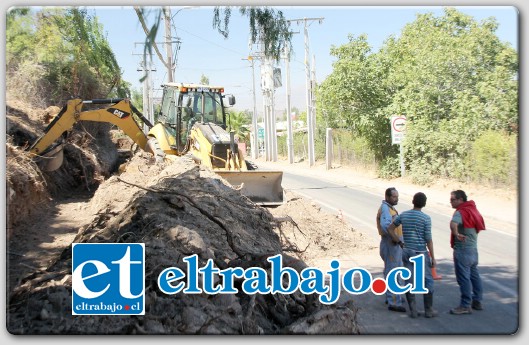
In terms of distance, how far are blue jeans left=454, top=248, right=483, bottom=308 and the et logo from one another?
9.68 feet

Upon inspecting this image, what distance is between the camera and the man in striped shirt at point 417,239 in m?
5.11

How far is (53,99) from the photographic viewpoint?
12.9m

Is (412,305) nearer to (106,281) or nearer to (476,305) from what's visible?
Result: (476,305)

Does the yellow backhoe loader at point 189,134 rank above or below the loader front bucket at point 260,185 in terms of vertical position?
above

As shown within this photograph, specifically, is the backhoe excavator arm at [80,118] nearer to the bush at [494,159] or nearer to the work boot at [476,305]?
the bush at [494,159]

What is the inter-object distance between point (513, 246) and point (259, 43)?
3028 mm

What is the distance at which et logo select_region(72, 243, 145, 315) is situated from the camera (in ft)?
15.0

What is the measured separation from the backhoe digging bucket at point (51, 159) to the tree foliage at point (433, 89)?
20.7 ft

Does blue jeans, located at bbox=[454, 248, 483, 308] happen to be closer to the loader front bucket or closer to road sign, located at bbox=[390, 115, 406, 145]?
the loader front bucket

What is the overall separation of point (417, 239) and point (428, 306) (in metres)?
0.66

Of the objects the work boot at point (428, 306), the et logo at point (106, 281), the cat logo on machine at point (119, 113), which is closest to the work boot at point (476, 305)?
the work boot at point (428, 306)

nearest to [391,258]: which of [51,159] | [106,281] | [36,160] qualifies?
[106,281]

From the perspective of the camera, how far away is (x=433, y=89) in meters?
12.9

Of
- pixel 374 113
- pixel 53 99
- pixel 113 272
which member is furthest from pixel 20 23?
pixel 374 113
